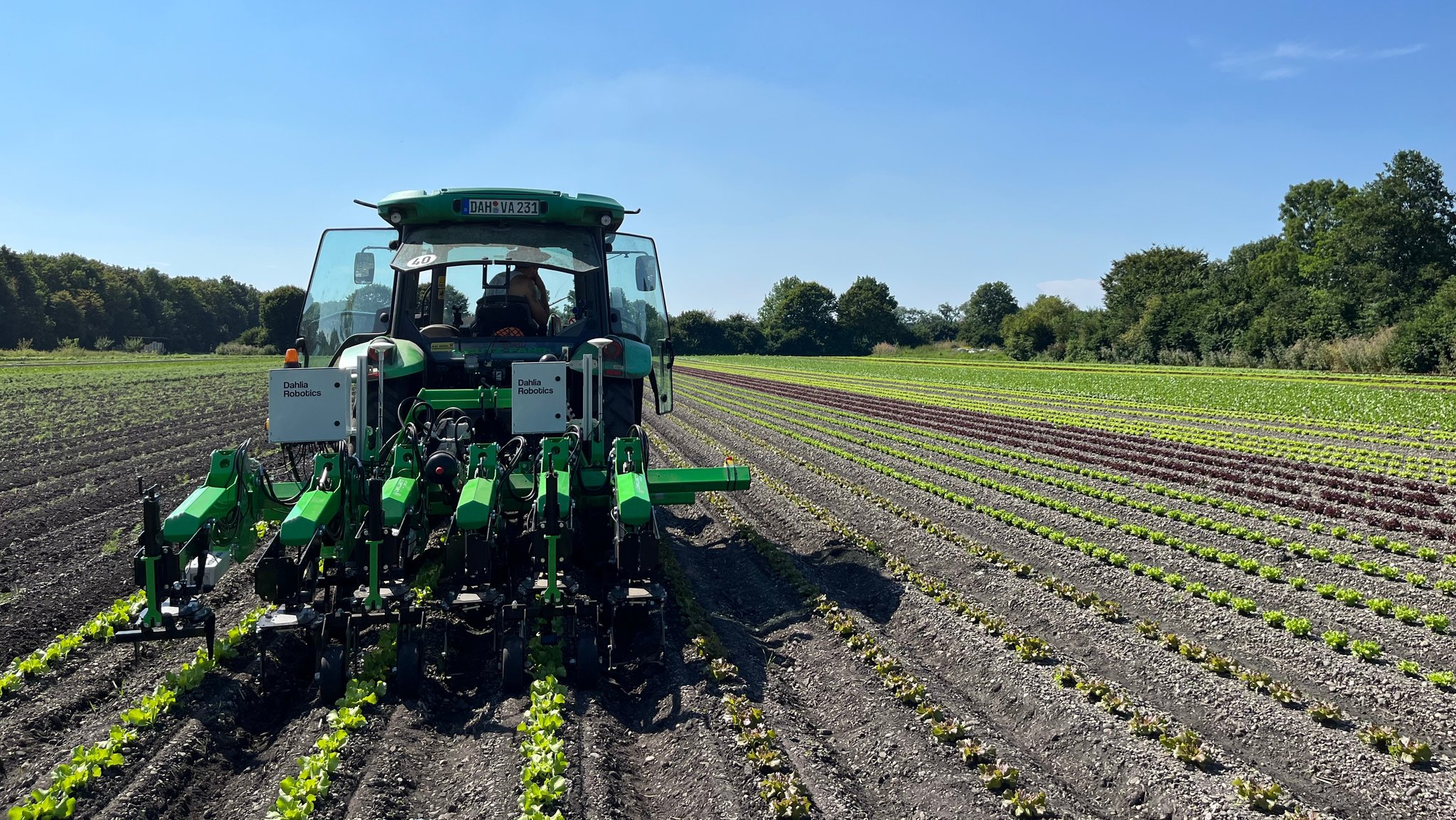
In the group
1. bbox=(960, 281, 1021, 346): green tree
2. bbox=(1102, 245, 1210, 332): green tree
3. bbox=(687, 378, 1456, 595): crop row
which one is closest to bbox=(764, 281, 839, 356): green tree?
bbox=(960, 281, 1021, 346): green tree

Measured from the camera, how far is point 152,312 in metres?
90.4

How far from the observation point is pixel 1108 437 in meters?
16.8

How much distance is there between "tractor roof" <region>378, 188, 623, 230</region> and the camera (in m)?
7.10

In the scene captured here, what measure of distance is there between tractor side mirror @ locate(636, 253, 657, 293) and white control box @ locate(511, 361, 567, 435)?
2.30m

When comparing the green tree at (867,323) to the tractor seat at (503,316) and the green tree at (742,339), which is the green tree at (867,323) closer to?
the green tree at (742,339)

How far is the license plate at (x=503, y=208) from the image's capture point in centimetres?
711

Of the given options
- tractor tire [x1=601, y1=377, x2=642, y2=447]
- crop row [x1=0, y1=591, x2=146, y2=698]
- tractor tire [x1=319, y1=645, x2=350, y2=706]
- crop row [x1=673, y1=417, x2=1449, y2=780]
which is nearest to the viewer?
crop row [x1=673, y1=417, x2=1449, y2=780]

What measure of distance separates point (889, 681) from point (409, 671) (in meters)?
2.56

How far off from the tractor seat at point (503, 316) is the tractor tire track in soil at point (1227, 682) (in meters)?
3.96

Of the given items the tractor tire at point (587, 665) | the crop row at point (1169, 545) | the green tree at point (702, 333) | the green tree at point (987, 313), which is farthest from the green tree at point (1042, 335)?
the tractor tire at point (587, 665)

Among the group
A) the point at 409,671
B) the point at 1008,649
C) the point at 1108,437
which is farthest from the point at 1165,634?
the point at 1108,437

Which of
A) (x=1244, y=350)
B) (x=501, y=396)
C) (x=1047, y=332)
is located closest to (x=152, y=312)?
(x=1047, y=332)

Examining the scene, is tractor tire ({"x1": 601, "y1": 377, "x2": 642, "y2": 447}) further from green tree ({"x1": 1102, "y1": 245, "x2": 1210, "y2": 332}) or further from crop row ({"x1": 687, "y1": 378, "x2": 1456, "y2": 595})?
green tree ({"x1": 1102, "y1": 245, "x2": 1210, "y2": 332})

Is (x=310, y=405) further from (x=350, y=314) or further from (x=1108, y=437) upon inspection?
(x=1108, y=437)
